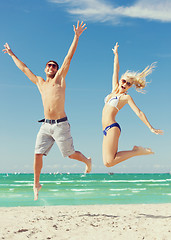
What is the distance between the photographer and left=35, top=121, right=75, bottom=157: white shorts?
22.7 ft

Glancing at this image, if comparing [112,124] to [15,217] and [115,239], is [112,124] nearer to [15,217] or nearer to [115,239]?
[115,239]

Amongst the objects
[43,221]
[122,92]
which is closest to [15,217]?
[43,221]

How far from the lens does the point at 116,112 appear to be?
6.76 m

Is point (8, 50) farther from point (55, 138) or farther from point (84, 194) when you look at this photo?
point (84, 194)

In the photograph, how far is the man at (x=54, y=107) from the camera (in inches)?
269

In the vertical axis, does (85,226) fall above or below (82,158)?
below

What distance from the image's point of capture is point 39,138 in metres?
7.14

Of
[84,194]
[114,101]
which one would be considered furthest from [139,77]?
[84,194]

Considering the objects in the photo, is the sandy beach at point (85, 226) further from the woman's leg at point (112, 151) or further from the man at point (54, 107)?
the woman's leg at point (112, 151)

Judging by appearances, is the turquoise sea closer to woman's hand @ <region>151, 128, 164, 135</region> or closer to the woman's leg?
the woman's leg

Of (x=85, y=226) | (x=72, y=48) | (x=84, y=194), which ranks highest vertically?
(x=72, y=48)

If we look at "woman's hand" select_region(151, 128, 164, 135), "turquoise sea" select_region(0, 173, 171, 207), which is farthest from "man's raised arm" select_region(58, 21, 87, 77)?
"turquoise sea" select_region(0, 173, 171, 207)

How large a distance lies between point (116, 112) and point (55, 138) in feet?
4.45

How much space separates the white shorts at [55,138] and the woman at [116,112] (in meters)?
0.80
